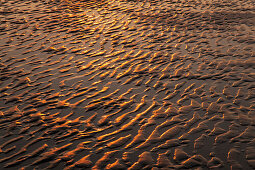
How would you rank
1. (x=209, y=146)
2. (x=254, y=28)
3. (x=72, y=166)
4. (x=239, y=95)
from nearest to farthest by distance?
(x=72, y=166)
(x=209, y=146)
(x=239, y=95)
(x=254, y=28)

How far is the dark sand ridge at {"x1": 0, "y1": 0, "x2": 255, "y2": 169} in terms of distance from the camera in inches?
153

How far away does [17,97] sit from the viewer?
508 cm

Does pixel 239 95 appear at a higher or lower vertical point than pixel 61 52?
lower

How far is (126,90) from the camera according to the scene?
17.6 feet

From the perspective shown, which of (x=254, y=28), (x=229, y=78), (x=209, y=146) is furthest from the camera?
Result: (x=254, y=28)

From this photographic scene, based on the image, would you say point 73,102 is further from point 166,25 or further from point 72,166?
point 166,25

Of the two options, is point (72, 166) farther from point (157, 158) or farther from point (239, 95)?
point (239, 95)

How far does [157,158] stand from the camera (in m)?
3.79

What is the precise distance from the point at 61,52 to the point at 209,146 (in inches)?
172

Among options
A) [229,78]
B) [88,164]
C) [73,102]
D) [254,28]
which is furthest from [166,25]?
[88,164]

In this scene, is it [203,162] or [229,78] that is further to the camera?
[229,78]

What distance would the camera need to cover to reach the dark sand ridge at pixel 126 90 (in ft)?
12.7

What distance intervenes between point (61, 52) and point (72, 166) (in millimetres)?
3819

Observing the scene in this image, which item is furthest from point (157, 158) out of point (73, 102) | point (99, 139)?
point (73, 102)
